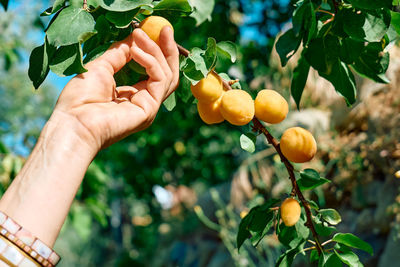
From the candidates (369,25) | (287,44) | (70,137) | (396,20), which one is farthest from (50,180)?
(396,20)

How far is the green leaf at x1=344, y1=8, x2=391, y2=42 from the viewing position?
2.40 ft

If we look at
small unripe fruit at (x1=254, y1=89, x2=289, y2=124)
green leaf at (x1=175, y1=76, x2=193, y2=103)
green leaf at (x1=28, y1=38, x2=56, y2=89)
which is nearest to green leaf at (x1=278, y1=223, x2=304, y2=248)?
small unripe fruit at (x1=254, y1=89, x2=289, y2=124)

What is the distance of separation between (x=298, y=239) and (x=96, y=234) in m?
6.92

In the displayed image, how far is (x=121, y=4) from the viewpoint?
2.24 ft

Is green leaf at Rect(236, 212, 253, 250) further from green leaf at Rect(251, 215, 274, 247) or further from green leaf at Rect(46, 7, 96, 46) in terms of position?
green leaf at Rect(46, 7, 96, 46)

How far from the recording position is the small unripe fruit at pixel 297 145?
0.73m

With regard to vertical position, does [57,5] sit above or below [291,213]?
above

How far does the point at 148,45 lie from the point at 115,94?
122 millimetres

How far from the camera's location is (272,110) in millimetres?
751

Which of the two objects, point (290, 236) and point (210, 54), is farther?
point (290, 236)

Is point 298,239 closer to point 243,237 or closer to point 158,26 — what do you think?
point 243,237

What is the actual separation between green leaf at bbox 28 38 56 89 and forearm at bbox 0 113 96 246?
9cm

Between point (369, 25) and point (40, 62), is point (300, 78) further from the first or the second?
point (40, 62)

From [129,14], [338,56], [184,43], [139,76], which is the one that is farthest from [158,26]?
[184,43]
